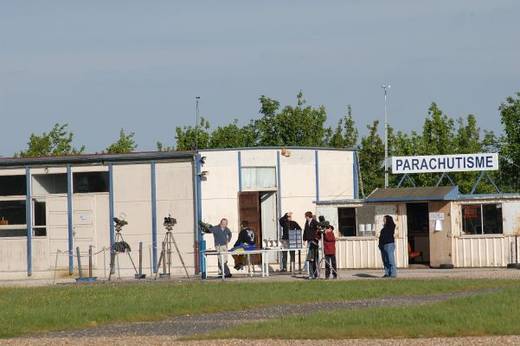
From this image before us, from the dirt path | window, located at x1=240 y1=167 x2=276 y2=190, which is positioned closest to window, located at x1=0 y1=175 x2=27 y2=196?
window, located at x1=240 y1=167 x2=276 y2=190

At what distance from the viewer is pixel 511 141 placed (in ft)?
185

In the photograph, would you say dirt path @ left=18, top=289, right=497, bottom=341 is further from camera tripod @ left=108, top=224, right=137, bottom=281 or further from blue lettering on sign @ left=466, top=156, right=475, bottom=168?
camera tripod @ left=108, top=224, right=137, bottom=281

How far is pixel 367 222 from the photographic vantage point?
39.4 metres

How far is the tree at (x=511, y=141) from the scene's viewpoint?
184 ft

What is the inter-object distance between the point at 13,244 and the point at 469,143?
26502mm

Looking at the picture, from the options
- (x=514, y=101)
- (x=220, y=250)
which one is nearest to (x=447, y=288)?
(x=220, y=250)

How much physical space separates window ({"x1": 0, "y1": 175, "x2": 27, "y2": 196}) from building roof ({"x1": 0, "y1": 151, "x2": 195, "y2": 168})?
0.43 m

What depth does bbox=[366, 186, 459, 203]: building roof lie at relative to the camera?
124 feet

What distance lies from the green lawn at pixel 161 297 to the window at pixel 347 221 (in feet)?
22.6

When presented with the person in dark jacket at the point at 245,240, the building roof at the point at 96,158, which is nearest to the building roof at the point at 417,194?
the person in dark jacket at the point at 245,240

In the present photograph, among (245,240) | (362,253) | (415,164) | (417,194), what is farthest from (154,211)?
(415,164)

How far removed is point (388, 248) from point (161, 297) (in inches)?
333

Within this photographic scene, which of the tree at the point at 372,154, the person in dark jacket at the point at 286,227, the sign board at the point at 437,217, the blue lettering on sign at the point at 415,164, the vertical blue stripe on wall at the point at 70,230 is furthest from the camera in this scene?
the tree at the point at 372,154

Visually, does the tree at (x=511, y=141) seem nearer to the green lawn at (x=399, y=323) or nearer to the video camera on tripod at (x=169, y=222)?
the video camera on tripod at (x=169, y=222)
